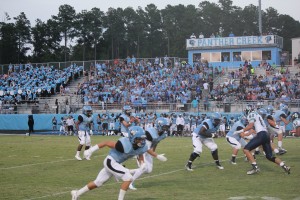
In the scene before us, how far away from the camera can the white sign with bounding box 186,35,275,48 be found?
50.2 meters

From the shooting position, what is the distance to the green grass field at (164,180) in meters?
12.0

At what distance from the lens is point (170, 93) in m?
40.3

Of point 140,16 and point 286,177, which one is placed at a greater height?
point 140,16

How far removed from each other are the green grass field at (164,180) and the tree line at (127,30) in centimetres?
6201

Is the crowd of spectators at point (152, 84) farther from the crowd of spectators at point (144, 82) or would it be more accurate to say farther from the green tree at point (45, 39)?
the green tree at point (45, 39)

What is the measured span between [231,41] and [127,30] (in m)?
42.5

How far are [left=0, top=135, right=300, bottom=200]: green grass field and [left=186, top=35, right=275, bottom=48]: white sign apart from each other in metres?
31.0

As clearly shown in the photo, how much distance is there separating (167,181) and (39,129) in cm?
2862

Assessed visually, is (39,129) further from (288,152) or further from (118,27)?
(118,27)

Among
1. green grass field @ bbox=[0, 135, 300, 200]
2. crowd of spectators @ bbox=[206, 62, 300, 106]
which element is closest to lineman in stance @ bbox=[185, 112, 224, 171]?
green grass field @ bbox=[0, 135, 300, 200]

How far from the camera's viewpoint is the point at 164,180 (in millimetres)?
14352

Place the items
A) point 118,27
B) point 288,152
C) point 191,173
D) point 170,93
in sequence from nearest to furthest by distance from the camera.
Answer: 1. point 191,173
2. point 288,152
3. point 170,93
4. point 118,27

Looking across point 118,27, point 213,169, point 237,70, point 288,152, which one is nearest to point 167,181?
point 213,169

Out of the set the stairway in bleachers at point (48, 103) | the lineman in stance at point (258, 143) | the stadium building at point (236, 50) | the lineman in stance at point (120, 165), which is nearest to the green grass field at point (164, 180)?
the lineman in stance at point (258, 143)
